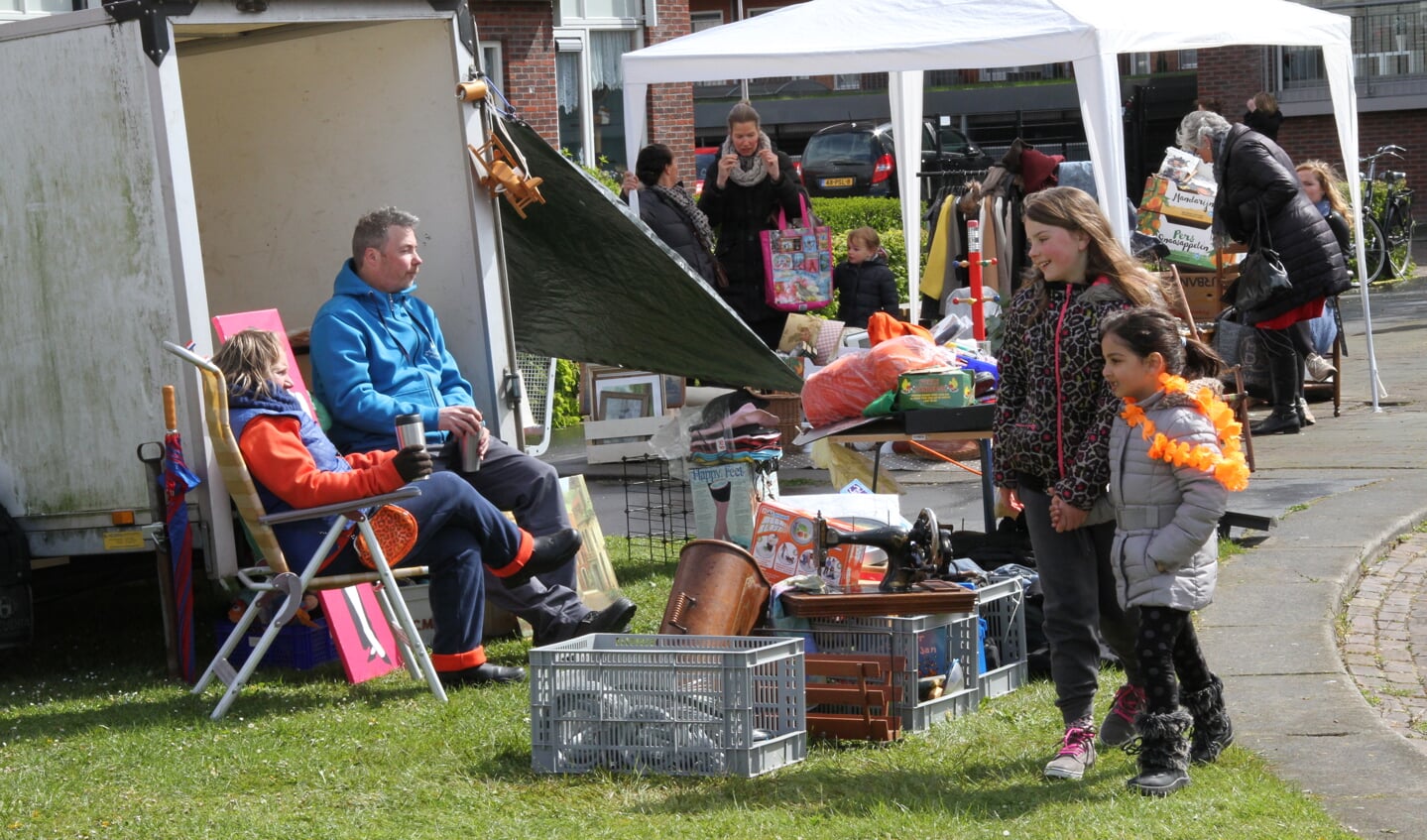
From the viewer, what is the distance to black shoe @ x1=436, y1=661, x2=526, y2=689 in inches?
238

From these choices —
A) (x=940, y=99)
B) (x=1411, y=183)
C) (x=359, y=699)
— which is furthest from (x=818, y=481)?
(x=940, y=99)

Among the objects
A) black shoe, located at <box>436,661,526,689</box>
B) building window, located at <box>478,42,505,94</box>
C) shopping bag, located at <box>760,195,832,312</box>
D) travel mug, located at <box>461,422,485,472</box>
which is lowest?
black shoe, located at <box>436,661,526,689</box>

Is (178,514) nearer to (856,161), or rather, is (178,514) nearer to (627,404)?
(627,404)

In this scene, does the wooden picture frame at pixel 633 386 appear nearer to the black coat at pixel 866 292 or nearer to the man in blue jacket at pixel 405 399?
the black coat at pixel 866 292

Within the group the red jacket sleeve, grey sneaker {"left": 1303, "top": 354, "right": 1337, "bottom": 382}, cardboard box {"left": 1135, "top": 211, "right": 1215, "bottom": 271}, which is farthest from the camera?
cardboard box {"left": 1135, "top": 211, "right": 1215, "bottom": 271}

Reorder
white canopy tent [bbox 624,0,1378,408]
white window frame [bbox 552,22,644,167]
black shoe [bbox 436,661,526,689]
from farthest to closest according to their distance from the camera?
white window frame [bbox 552,22,644,167] → white canopy tent [bbox 624,0,1378,408] → black shoe [bbox 436,661,526,689]

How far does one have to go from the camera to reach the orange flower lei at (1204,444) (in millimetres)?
4414

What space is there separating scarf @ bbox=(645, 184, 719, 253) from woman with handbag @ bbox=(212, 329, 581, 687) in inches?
174

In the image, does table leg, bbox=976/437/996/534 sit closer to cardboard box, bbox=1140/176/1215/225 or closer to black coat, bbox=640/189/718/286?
black coat, bbox=640/189/718/286

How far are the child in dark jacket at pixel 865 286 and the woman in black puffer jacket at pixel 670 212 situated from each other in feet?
4.21

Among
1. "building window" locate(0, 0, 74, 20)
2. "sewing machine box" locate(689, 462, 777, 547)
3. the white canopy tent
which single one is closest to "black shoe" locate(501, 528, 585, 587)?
"sewing machine box" locate(689, 462, 777, 547)

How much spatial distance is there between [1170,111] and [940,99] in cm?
488

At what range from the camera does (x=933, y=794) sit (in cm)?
462

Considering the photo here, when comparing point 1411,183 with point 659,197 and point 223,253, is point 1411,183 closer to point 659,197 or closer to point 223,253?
point 659,197
